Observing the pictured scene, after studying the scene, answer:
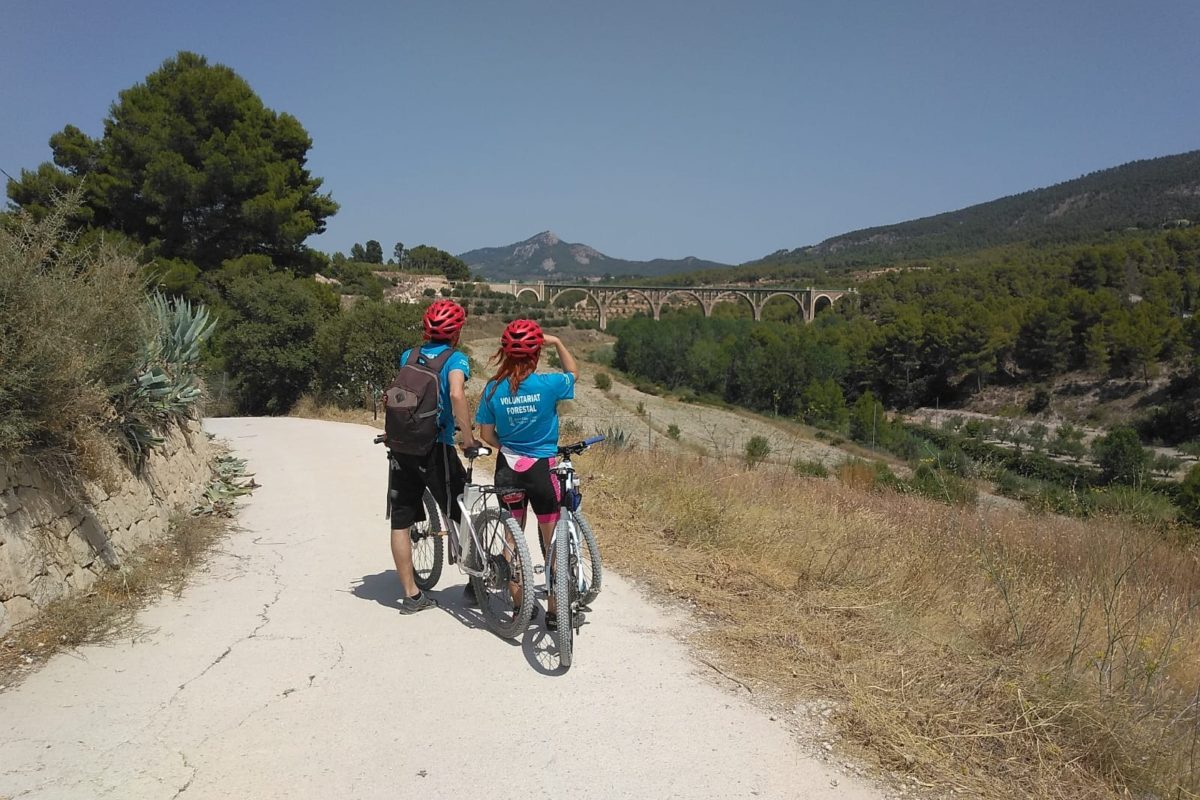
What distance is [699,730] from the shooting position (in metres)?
3.31

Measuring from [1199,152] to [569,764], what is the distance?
174699mm

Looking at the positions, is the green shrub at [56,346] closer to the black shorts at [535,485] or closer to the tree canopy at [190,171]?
the black shorts at [535,485]

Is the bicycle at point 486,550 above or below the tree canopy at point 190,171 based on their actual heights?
below

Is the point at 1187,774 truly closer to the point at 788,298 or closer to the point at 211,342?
the point at 211,342

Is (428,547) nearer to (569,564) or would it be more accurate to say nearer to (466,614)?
(466,614)

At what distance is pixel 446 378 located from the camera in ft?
14.3

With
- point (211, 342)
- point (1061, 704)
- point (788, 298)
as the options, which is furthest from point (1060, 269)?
point (1061, 704)

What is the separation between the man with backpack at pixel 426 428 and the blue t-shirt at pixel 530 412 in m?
0.21

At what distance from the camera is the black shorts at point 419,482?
4496 mm

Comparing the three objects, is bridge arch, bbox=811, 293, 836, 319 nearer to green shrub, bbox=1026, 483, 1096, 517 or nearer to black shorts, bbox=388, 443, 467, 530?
green shrub, bbox=1026, 483, 1096, 517

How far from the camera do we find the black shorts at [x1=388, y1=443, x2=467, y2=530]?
4.50 meters

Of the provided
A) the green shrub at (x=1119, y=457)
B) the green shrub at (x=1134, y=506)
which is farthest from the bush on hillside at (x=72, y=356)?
the green shrub at (x=1119, y=457)

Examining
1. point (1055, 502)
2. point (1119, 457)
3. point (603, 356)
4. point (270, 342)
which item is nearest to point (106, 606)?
point (1055, 502)

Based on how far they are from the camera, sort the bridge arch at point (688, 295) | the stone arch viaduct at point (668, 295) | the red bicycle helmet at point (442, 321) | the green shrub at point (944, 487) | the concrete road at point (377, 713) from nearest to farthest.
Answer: the concrete road at point (377, 713)
the red bicycle helmet at point (442, 321)
the green shrub at point (944, 487)
the stone arch viaduct at point (668, 295)
the bridge arch at point (688, 295)
